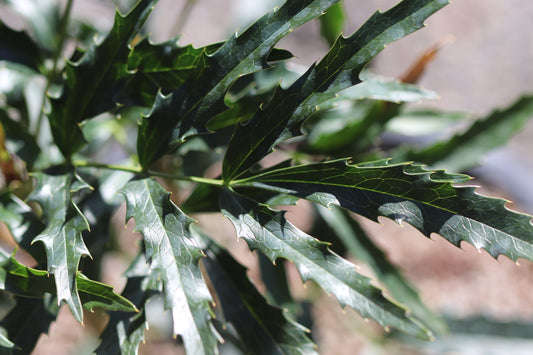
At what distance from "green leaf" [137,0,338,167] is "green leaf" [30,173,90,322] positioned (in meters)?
0.09

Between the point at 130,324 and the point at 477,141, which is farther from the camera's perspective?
the point at 477,141

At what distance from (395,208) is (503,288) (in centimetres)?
144

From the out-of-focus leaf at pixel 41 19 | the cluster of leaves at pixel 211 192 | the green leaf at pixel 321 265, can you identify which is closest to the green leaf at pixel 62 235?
the cluster of leaves at pixel 211 192

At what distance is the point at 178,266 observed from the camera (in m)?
0.43

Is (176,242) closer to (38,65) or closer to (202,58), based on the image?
(202,58)

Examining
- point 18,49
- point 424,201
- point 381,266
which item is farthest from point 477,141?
point 18,49

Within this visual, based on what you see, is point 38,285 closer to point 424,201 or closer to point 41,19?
point 424,201

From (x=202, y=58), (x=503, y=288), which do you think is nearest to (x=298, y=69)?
(x=202, y=58)

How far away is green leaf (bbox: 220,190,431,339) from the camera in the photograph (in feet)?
1.42

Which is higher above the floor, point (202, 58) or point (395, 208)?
point (202, 58)

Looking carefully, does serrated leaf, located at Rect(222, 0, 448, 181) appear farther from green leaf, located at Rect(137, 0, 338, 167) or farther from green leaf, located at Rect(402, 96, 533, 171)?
green leaf, located at Rect(402, 96, 533, 171)

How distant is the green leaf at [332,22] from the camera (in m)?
0.77

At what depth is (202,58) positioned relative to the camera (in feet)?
1.57

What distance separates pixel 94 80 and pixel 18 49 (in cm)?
18
